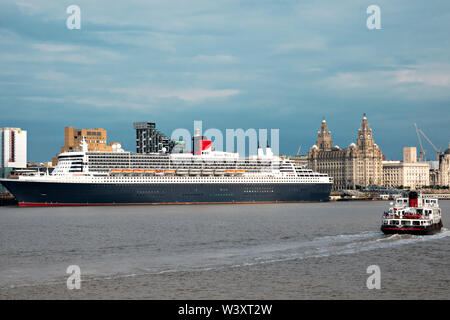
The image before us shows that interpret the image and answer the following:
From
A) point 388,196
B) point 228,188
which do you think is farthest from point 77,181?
point 388,196

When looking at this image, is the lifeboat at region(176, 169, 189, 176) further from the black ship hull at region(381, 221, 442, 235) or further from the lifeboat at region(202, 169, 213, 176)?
the black ship hull at region(381, 221, 442, 235)

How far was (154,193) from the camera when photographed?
117 metres

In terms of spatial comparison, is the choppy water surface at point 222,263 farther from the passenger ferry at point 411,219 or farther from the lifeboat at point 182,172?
the lifeboat at point 182,172

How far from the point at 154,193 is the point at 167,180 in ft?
13.4

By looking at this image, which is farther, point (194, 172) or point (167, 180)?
point (194, 172)

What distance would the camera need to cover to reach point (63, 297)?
94.6 feet

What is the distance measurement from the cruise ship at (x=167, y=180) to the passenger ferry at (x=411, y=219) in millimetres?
65719

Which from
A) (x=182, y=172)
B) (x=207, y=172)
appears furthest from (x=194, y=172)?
(x=207, y=172)

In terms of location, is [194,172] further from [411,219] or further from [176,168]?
[411,219]

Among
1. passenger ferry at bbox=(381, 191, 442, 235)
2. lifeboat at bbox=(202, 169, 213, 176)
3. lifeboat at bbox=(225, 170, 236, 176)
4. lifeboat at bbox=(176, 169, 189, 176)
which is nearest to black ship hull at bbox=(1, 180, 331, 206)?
lifeboat at bbox=(202, 169, 213, 176)

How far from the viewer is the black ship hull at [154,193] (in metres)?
109

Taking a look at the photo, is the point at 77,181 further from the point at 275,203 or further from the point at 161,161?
the point at 275,203

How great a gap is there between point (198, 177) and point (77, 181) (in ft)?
78.9

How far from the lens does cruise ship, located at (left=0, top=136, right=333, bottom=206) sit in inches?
4326
